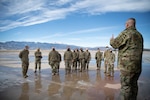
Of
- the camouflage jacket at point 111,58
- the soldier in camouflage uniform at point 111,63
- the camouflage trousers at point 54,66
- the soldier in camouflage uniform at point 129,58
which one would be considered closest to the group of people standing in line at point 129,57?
the soldier in camouflage uniform at point 129,58

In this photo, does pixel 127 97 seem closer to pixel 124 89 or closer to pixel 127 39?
pixel 124 89

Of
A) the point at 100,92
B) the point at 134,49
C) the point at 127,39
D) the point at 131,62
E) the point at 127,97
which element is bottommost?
the point at 100,92

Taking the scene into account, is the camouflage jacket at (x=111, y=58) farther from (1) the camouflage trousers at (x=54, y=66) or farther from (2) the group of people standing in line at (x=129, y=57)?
(2) the group of people standing in line at (x=129, y=57)

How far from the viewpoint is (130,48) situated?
14.3 ft

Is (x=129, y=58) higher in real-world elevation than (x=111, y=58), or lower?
higher

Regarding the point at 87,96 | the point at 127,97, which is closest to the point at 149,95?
the point at 87,96

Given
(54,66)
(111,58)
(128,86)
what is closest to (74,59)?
(54,66)

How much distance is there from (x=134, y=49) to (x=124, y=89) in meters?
1.09

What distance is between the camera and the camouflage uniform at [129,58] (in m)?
4.30

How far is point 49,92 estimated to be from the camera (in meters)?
7.22

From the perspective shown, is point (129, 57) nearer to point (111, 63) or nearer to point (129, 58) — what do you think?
point (129, 58)

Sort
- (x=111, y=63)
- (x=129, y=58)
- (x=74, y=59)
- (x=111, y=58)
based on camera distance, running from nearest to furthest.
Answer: (x=129, y=58) < (x=111, y=63) < (x=111, y=58) < (x=74, y=59)

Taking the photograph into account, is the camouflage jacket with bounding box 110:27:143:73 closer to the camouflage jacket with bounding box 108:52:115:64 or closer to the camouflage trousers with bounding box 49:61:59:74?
the camouflage jacket with bounding box 108:52:115:64

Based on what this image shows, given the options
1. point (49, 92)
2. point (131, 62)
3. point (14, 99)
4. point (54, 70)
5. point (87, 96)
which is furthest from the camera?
point (54, 70)
